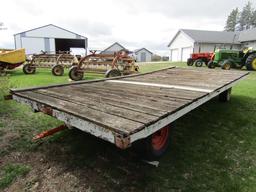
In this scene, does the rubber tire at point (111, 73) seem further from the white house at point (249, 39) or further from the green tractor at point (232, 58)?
the white house at point (249, 39)

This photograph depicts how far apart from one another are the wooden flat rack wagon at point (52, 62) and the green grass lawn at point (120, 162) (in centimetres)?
689

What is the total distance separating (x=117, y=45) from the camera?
38125mm

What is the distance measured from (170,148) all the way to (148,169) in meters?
0.62

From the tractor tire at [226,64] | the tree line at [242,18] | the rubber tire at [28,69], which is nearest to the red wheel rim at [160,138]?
the rubber tire at [28,69]

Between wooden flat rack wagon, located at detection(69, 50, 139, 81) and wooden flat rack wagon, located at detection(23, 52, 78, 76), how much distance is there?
5.96ft

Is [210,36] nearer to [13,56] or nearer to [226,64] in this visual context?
[226,64]

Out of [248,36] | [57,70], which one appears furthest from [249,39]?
[57,70]

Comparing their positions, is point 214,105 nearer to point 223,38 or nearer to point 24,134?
point 24,134

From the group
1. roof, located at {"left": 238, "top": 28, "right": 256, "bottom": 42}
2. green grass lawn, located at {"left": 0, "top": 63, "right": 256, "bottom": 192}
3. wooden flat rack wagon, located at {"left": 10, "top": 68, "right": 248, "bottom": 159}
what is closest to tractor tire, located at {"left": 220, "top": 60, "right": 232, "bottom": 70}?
green grass lawn, located at {"left": 0, "top": 63, "right": 256, "bottom": 192}

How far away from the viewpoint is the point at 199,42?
26.3m

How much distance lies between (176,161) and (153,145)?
0.42 metres

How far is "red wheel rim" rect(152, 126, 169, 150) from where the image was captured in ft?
7.63

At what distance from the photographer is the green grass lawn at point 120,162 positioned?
199cm

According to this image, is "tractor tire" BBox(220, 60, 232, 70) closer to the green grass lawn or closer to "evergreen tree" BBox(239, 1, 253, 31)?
the green grass lawn
